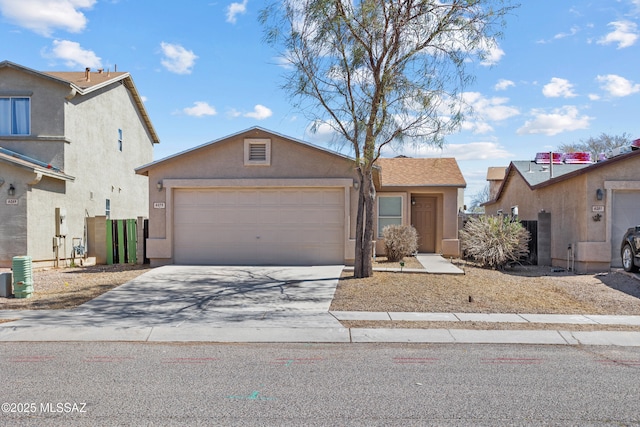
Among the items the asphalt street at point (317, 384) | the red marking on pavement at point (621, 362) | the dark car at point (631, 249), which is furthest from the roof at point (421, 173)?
the red marking on pavement at point (621, 362)

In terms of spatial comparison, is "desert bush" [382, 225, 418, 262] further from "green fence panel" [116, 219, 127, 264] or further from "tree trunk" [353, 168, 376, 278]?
"green fence panel" [116, 219, 127, 264]

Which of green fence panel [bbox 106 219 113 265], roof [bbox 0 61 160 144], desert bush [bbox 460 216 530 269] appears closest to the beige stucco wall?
green fence panel [bbox 106 219 113 265]

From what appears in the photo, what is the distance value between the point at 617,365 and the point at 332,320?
4.27 m

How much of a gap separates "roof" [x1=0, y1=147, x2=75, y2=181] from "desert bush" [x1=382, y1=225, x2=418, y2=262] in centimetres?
1078

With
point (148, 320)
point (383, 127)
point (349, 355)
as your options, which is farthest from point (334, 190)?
point (349, 355)

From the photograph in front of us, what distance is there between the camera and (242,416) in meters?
4.54

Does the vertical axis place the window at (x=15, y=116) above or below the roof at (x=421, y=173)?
above

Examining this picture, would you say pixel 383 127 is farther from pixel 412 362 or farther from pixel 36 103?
pixel 36 103

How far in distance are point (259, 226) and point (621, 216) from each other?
407 inches

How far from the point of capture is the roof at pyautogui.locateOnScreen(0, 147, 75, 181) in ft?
48.6

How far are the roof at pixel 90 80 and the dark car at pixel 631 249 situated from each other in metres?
17.5

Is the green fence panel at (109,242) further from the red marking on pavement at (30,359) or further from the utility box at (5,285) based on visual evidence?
the red marking on pavement at (30,359)

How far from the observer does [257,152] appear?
48.7 ft

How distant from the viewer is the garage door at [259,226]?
48.0ft
